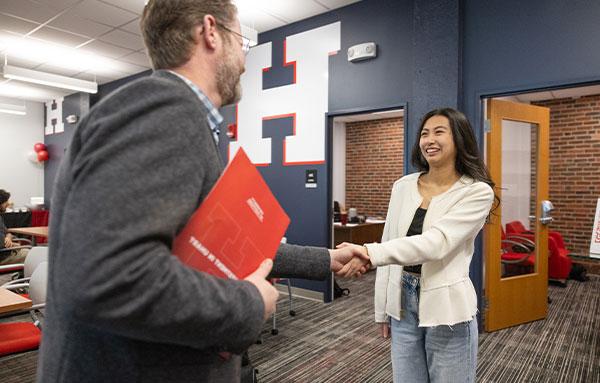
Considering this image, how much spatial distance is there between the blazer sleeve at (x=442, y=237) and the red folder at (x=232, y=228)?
0.81m

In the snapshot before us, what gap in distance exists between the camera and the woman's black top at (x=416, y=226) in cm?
157

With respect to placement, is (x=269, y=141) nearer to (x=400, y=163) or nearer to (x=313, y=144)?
(x=313, y=144)

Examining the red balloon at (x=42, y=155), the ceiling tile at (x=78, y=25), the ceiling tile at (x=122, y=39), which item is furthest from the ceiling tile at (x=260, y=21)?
the red balloon at (x=42, y=155)

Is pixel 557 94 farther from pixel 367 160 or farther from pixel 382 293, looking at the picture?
pixel 382 293

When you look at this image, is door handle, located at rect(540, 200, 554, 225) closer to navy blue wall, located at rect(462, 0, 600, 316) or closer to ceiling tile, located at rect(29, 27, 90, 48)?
navy blue wall, located at rect(462, 0, 600, 316)

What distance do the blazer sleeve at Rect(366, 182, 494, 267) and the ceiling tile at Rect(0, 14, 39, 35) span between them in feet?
17.2

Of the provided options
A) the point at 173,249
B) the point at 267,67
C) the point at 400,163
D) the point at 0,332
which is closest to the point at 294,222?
the point at 267,67

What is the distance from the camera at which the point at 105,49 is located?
18.4 feet

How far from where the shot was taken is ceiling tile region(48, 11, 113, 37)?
15.0ft

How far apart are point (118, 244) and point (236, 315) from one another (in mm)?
192

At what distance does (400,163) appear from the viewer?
25.2ft

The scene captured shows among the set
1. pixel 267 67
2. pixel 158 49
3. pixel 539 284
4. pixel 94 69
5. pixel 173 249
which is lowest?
pixel 539 284

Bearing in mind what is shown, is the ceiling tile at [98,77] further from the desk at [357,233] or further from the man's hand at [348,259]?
the man's hand at [348,259]

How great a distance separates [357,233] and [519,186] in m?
2.35
